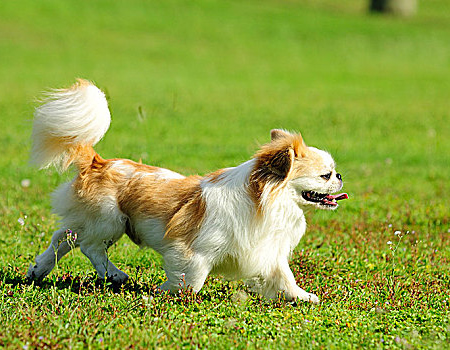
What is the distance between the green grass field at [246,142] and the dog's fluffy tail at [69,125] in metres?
0.75

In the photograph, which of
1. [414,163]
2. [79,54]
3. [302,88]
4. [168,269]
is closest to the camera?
[168,269]

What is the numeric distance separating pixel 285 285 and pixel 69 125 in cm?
221

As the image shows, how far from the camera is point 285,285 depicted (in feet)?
17.1

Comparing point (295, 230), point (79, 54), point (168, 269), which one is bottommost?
point (79, 54)

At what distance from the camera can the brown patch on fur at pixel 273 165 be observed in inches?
195

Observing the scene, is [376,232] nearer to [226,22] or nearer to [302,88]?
[302,88]

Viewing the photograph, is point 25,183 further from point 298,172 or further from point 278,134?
point 298,172

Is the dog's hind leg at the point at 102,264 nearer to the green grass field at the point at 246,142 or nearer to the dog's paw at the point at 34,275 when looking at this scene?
the green grass field at the point at 246,142

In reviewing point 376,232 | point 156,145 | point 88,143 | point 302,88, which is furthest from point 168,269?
point 302,88

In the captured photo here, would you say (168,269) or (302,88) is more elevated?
(168,269)

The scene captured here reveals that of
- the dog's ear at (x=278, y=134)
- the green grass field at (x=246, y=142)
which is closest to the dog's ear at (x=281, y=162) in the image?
the dog's ear at (x=278, y=134)

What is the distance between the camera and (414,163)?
470 inches

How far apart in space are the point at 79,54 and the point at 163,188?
63.3 feet

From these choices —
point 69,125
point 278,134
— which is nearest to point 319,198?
point 278,134
